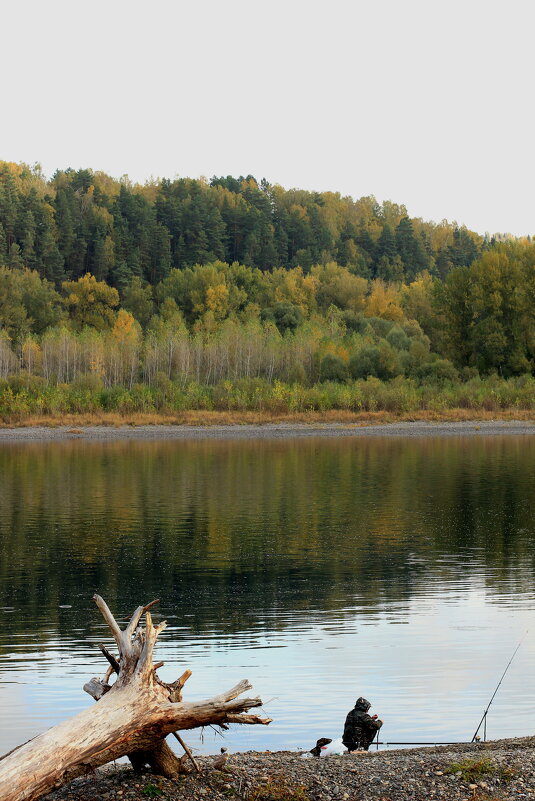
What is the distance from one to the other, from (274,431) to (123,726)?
6551 centimetres

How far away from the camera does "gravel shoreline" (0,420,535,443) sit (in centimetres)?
7081

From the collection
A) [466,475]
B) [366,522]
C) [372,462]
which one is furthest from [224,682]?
[372,462]

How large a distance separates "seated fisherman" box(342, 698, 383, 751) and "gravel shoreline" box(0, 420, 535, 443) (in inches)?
2390

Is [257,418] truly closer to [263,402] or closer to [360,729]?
[263,402]

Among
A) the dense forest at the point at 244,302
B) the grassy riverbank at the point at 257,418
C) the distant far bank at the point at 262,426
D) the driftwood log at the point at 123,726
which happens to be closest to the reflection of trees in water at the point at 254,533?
the driftwood log at the point at 123,726

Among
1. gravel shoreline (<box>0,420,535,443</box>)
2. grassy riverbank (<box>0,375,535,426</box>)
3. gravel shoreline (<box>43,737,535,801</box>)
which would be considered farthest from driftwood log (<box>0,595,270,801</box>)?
grassy riverbank (<box>0,375,535,426</box>)

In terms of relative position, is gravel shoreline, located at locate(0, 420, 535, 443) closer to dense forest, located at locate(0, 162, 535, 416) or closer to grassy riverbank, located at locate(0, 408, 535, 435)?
grassy riverbank, located at locate(0, 408, 535, 435)

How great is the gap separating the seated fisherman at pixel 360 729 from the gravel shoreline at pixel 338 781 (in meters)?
0.84

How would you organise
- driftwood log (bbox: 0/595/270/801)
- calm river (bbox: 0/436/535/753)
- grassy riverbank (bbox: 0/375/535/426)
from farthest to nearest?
1. grassy riverbank (bbox: 0/375/535/426)
2. calm river (bbox: 0/436/535/753)
3. driftwood log (bbox: 0/595/270/801)

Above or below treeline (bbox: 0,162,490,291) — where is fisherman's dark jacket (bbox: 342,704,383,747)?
below

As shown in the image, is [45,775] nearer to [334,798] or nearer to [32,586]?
[334,798]

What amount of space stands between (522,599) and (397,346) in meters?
77.6

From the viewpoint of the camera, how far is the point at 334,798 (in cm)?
845

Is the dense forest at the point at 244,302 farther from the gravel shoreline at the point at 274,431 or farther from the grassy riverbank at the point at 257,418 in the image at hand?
the gravel shoreline at the point at 274,431
